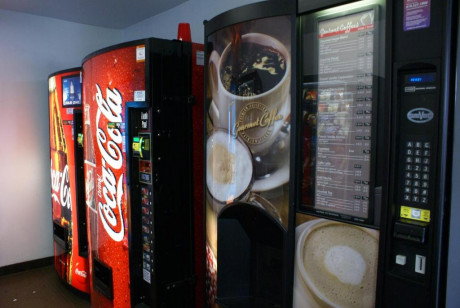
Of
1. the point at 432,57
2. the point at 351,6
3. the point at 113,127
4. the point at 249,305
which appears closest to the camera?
the point at 432,57

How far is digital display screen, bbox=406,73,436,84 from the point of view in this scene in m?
0.91

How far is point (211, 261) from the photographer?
1.55 metres

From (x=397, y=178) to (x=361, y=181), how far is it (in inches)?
4.2

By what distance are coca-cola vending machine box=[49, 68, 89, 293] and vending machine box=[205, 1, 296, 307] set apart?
1515 millimetres

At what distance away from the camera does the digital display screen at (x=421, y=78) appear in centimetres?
91

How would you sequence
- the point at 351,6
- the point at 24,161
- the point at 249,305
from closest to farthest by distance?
1. the point at 351,6
2. the point at 249,305
3. the point at 24,161

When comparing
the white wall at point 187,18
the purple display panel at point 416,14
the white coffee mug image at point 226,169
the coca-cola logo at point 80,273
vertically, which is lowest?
the coca-cola logo at point 80,273

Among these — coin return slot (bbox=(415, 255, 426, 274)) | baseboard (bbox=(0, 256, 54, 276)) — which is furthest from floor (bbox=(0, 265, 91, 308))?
coin return slot (bbox=(415, 255, 426, 274))

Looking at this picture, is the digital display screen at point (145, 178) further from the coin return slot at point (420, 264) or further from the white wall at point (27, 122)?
the white wall at point (27, 122)

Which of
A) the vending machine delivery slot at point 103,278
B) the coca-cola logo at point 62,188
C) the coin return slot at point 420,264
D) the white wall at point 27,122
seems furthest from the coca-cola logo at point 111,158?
the white wall at point 27,122

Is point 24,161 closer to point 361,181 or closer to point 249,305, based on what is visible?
point 249,305

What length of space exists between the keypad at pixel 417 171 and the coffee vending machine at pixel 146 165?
119 cm

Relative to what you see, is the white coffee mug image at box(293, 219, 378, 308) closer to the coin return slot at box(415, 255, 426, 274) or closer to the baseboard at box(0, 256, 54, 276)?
the coin return slot at box(415, 255, 426, 274)

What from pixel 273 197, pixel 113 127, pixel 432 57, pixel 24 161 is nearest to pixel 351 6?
pixel 432 57
